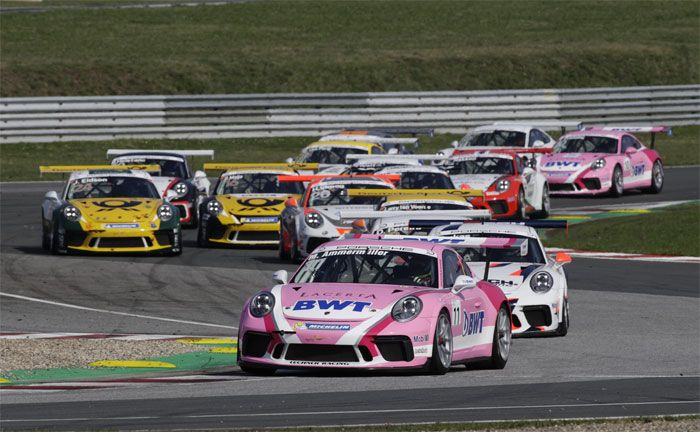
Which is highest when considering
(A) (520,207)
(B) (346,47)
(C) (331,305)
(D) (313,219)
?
(B) (346,47)

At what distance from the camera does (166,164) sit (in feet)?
91.1

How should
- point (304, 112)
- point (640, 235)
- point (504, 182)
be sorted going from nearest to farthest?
1. point (640, 235)
2. point (504, 182)
3. point (304, 112)

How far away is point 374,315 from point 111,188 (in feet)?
40.0

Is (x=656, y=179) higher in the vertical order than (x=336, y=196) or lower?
lower

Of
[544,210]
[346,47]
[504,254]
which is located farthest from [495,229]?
[346,47]

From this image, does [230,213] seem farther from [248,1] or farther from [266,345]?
[248,1]

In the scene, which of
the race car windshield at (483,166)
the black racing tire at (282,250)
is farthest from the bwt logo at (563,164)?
the black racing tire at (282,250)

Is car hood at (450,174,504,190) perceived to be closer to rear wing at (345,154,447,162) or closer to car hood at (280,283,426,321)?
rear wing at (345,154,447,162)

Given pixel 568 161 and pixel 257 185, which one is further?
pixel 568 161

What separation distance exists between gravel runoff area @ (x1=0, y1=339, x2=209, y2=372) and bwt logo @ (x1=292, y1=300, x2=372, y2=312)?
2.14m

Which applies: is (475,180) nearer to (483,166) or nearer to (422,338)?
(483,166)

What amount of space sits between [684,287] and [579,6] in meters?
39.7

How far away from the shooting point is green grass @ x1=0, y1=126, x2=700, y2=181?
36531 millimetres

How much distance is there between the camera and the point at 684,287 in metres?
19.2
